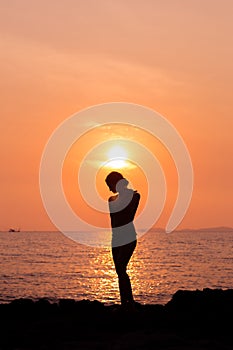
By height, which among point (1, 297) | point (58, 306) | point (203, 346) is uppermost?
point (1, 297)

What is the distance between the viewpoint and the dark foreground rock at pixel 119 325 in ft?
29.8

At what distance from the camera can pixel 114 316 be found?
38.1 ft

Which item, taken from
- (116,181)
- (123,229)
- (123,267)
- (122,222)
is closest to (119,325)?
(123,267)

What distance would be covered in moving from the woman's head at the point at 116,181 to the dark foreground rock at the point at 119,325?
250cm

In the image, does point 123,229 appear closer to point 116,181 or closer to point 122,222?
point 122,222

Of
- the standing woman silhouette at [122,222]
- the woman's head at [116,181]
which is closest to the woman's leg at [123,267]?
the standing woman silhouette at [122,222]

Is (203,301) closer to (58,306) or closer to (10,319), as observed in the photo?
(58,306)

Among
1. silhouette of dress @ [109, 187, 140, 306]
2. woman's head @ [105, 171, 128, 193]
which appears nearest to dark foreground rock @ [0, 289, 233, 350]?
silhouette of dress @ [109, 187, 140, 306]

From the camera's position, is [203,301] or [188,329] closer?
[188,329]

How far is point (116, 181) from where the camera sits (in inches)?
476

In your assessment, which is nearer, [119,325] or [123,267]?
[119,325]

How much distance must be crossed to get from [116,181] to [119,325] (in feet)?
9.63

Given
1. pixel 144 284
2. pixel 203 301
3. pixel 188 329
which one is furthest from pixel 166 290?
pixel 188 329

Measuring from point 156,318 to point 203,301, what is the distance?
85.7 inches
